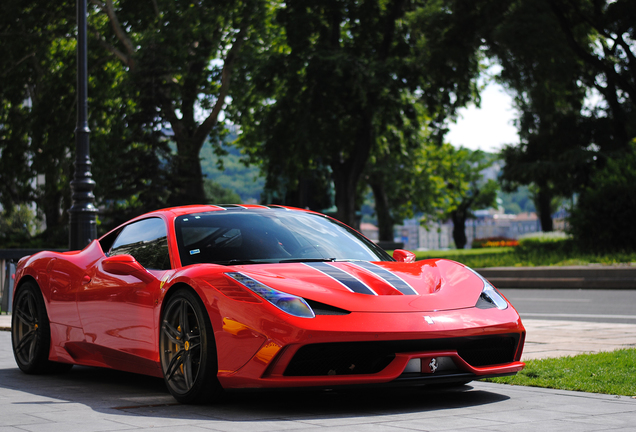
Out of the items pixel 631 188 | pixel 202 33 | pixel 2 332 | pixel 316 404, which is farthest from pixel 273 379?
pixel 202 33

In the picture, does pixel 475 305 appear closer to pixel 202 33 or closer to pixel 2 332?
pixel 2 332

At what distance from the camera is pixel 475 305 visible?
4.92 meters

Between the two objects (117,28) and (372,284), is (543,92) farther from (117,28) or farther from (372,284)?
(372,284)

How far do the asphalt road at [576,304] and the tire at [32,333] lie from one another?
6848mm

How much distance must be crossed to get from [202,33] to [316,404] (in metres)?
24.7

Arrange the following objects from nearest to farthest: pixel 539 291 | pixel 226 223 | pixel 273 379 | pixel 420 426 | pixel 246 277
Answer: pixel 420 426 < pixel 273 379 < pixel 246 277 < pixel 226 223 < pixel 539 291

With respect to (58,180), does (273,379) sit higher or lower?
lower

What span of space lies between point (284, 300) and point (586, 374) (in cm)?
252

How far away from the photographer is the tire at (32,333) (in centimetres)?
670

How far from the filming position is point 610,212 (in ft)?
72.7

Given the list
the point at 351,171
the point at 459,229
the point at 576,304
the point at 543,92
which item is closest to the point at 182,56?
the point at 351,171

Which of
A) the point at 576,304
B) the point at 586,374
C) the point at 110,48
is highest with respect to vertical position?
the point at 110,48

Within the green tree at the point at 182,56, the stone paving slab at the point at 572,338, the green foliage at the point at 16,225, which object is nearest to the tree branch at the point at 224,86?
the green tree at the point at 182,56

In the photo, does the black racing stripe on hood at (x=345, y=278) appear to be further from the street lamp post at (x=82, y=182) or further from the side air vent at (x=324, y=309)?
the street lamp post at (x=82, y=182)
